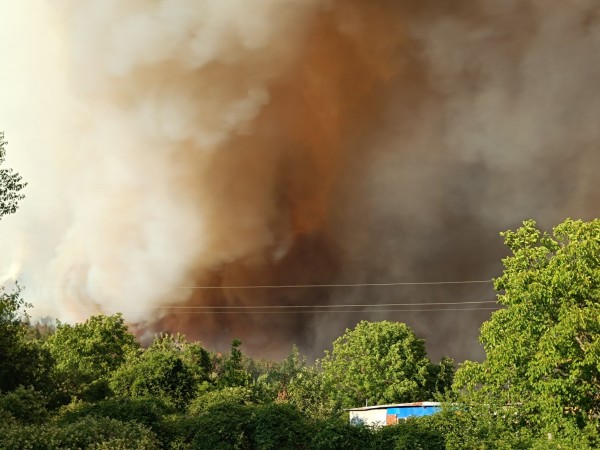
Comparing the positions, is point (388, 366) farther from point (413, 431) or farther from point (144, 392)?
point (413, 431)

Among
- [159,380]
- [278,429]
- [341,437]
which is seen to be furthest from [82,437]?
[159,380]

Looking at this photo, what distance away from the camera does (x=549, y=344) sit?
1820 cm

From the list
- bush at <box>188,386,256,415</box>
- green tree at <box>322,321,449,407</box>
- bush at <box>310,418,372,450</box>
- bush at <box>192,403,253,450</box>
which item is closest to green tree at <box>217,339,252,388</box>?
bush at <box>188,386,256,415</box>

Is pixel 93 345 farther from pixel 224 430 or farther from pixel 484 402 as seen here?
pixel 484 402

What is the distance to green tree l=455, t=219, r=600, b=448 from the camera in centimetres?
1834

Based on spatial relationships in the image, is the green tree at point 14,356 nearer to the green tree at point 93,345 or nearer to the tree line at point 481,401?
the tree line at point 481,401

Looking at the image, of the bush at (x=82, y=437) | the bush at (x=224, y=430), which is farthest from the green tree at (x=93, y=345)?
the bush at (x=82, y=437)

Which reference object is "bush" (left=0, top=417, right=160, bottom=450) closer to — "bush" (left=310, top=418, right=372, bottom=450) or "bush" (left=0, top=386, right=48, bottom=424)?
"bush" (left=0, top=386, right=48, bottom=424)

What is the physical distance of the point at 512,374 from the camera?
20344 millimetres

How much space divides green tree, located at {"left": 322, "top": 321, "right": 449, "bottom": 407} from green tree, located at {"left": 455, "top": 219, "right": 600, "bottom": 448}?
1229 inches

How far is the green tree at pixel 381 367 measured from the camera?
52500mm

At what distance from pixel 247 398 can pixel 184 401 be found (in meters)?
4.59

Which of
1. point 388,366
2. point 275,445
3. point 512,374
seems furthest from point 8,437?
point 388,366

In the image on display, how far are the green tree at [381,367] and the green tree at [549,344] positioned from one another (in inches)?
1229
